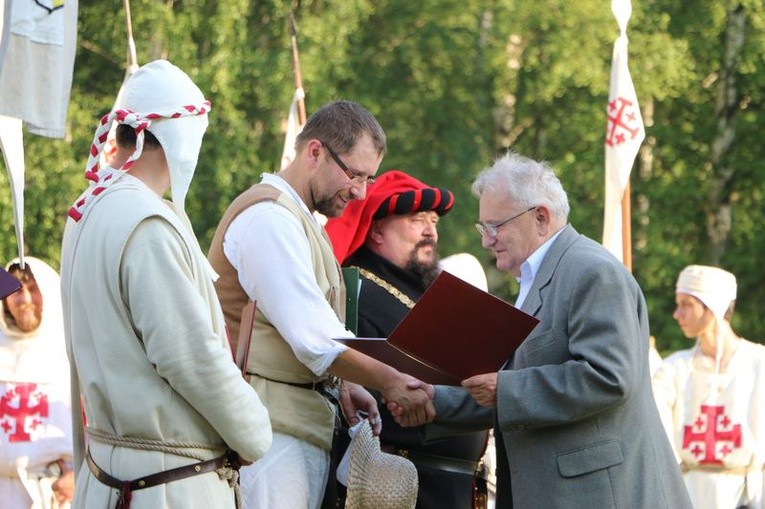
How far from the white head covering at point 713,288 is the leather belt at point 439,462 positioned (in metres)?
4.19

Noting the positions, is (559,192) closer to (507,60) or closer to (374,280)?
(374,280)

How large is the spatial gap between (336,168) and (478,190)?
1.64 ft

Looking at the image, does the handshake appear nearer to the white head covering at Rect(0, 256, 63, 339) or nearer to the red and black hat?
the red and black hat

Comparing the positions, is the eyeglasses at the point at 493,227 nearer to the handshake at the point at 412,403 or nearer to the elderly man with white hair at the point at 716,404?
the handshake at the point at 412,403

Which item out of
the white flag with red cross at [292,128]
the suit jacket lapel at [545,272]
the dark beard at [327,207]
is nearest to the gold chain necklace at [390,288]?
the dark beard at [327,207]

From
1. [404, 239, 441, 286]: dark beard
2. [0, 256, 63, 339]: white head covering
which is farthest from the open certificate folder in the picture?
[0, 256, 63, 339]: white head covering

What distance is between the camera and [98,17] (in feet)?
64.2

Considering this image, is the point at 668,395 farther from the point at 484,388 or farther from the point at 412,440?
the point at 484,388

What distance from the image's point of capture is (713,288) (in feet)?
32.8

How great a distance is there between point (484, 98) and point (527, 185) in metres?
17.7

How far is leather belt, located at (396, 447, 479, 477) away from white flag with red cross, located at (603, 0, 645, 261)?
480cm

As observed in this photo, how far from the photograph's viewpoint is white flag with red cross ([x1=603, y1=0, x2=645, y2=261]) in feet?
35.2

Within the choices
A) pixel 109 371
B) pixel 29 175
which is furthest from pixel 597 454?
pixel 29 175

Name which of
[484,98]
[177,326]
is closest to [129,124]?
[177,326]
